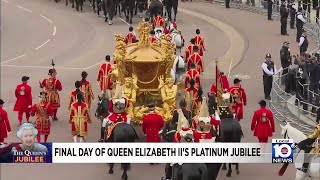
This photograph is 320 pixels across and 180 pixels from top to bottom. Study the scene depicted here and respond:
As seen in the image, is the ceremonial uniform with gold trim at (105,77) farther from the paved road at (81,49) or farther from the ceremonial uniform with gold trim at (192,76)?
the ceremonial uniform with gold trim at (192,76)

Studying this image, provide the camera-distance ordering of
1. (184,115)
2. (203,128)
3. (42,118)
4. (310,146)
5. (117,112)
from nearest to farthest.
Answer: (203,128)
(310,146)
(117,112)
(184,115)
(42,118)

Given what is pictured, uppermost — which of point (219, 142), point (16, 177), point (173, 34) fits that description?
point (173, 34)

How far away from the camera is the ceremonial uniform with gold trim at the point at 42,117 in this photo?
1683 cm

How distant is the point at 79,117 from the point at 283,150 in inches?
193

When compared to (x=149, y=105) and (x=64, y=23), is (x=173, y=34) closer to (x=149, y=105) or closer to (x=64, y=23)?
(x=149, y=105)

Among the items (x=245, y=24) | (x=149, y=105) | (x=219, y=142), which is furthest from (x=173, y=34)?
(x=245, y=24)

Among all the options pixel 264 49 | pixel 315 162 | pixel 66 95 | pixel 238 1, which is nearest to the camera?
pixel 315 162

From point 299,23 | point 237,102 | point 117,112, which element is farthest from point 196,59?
point 299,23

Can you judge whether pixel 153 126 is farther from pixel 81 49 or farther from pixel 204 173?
pixel 81 49

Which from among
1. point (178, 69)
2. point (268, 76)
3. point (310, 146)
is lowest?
point (310, 146)

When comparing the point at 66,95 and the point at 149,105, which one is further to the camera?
the point at 66,95

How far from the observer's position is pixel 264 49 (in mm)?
28453

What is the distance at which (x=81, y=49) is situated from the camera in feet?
94.8

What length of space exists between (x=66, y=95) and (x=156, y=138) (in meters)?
6.71
